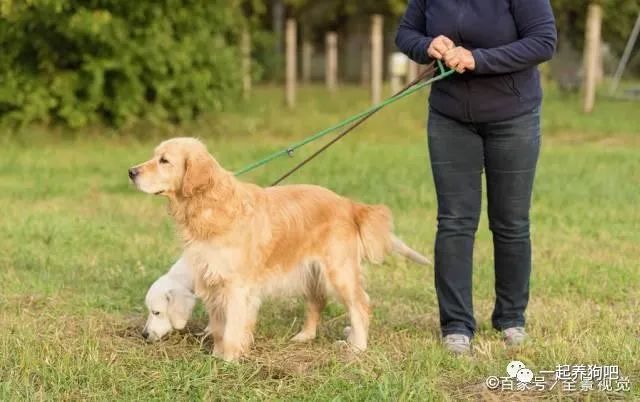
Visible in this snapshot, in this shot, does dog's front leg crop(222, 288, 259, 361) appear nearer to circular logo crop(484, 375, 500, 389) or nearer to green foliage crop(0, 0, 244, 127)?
circular logo crop(484, 375, 500, 389)

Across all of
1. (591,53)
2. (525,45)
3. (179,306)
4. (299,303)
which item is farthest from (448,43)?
(591,53)

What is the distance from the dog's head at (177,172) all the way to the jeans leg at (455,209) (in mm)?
1256

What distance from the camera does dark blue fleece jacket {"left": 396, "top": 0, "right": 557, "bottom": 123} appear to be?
17.5 feet

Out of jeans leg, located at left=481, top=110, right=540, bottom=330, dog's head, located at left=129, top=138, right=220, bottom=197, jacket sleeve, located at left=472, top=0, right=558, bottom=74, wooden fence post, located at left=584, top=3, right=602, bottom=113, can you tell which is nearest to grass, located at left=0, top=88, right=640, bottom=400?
jeans leg, located at left=481, top=110, right=540, bottom=330

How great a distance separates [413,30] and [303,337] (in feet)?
6.21

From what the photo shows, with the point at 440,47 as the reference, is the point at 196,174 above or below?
below

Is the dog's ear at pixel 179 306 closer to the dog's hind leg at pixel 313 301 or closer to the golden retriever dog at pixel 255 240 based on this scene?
the golden retriever dog at pixel 255 240

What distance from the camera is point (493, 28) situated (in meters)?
5.45

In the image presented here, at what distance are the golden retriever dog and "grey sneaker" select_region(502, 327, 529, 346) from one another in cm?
80

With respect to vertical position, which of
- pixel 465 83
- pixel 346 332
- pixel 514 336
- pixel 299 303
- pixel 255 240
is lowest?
pixel 299 303

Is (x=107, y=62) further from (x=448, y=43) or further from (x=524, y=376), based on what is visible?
(x=524, y=376)

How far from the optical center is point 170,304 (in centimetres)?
578

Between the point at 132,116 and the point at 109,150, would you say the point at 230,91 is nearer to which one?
the point at 132,116

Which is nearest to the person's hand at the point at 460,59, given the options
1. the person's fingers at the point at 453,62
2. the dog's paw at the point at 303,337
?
the person's fingers at the point at 453,62
